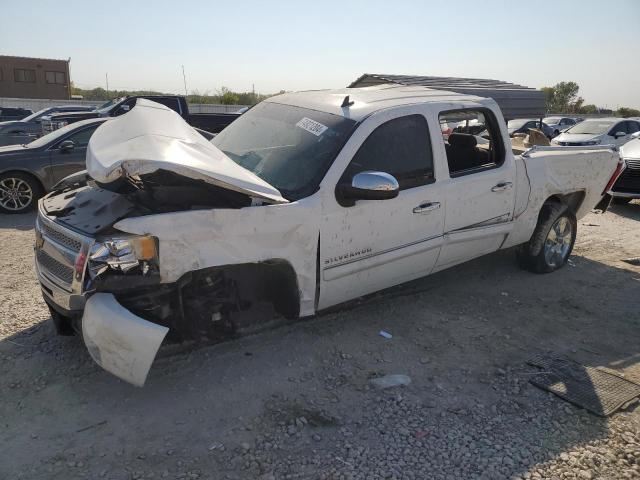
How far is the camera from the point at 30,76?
4781 cm

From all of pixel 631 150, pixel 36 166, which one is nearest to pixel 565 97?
pixel 631 150

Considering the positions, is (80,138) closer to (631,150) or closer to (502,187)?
(502,187)

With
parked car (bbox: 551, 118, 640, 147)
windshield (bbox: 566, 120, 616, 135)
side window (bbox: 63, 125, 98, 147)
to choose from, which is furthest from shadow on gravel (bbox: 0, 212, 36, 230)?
windshield (bbox: 566, 120, 616, 135)

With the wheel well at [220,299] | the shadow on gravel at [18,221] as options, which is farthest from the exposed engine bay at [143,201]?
the shadow on gravel at [18,221]

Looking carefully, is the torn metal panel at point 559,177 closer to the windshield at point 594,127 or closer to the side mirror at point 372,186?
the side mirror at point 372,186

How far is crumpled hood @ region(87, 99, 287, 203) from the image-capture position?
2.76 metres

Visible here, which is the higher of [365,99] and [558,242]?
[365,99]

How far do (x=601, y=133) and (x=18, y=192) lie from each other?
50.4 ft

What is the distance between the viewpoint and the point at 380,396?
3270mm

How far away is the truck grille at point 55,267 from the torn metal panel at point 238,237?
0.56 meters

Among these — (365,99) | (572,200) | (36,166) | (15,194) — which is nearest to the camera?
(365,99)

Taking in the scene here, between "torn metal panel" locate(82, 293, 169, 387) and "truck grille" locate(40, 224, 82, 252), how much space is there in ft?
1.22

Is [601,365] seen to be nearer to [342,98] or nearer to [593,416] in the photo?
[593,416]

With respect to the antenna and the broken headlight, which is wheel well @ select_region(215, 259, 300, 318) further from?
the antenna
